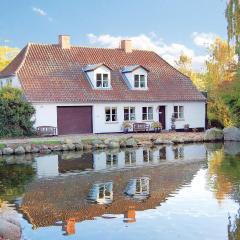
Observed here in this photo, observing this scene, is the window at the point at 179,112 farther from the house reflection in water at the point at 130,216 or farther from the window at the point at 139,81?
the house reflection in water at the point at 130,216

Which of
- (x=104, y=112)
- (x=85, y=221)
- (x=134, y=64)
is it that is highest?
(x=134, y=64)

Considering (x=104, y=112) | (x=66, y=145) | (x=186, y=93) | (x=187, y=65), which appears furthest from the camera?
(x=187, y=65)

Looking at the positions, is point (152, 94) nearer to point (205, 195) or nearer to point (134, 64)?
point (134, 64)

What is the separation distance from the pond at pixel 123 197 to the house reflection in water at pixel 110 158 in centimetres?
5

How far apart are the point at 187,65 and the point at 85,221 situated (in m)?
48.7

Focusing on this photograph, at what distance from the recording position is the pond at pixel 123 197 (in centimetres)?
1224

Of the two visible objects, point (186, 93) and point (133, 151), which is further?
point (186, 93)

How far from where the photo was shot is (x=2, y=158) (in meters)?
27.3

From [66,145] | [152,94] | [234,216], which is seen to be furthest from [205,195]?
[152,94]

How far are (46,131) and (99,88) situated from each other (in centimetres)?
578

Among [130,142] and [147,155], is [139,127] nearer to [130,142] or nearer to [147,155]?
[130,142]

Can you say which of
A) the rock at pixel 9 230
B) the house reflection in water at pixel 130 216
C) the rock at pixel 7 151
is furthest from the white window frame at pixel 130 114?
the rock at pixel 9 230

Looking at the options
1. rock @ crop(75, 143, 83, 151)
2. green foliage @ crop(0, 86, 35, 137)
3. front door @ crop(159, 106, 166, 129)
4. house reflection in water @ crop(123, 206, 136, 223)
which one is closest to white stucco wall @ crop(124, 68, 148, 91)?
front door @ crop(159, 106, 166, 129)

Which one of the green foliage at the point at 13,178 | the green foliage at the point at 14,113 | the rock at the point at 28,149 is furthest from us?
the green foliage at the point at 14,113
